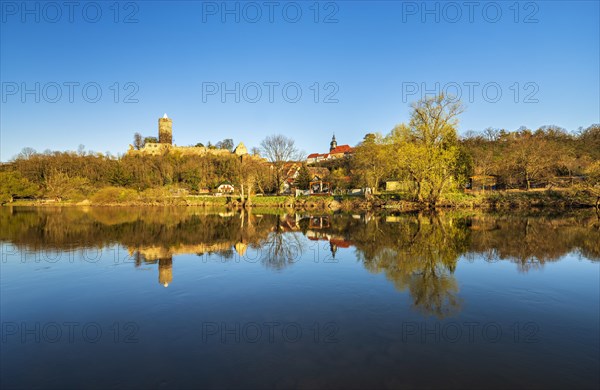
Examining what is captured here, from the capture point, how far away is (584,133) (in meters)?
84.4

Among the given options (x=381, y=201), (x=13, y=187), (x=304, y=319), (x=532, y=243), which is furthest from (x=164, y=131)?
(x=304, y=319)

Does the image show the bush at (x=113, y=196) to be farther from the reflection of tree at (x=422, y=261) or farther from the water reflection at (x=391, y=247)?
the reflection of tree at (x=422, y=261)

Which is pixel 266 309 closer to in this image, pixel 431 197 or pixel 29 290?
pixel 29 290

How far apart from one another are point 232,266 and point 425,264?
647cm

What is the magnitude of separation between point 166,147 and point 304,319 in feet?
379

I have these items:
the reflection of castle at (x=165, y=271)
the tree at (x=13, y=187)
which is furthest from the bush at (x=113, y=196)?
the reflection of castle at (x=165, y=271)

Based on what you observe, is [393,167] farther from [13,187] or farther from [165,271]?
[13,187]

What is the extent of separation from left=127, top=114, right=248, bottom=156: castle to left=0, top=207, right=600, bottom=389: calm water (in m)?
99.4

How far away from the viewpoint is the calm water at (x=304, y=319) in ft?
14.8

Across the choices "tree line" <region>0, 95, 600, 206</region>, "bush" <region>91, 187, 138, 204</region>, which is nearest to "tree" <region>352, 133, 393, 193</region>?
"tree line" <region>0, 95, 600, 206</region>

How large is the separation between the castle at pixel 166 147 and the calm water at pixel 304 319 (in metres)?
99.4

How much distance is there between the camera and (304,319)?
6613mm

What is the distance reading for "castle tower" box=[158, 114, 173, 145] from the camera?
379 feet

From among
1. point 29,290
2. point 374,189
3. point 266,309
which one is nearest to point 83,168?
point 374,189
